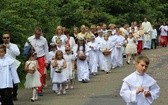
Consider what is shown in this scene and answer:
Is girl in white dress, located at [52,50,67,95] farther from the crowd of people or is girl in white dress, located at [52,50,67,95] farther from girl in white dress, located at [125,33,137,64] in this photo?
girl in white dress, located at [125,33,137,64]

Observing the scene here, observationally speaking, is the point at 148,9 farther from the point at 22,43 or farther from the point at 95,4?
the point at 22,43

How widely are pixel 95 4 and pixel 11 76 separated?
25.3m

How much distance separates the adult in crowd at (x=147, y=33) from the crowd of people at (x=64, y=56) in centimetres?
480

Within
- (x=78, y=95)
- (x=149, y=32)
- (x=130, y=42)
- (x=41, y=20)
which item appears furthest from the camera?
(x=149, y=32)

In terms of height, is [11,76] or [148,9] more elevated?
[148,9]

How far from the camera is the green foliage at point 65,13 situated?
1883cm

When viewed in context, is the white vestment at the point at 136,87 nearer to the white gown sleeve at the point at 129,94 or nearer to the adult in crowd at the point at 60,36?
the white gown sleeve at the point at 129,94

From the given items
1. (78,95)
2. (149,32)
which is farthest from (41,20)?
(149,32)

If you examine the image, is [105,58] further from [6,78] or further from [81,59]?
[6,78]

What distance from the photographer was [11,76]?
1187 centimetres

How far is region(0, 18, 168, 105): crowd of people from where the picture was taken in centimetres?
1352

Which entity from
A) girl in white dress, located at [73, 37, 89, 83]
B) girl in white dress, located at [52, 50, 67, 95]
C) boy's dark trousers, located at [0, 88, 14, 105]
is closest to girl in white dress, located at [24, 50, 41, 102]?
girl in white dress, located at [52, 50, 67, 95]

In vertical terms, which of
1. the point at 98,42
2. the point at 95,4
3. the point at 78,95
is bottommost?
the point at 78,95

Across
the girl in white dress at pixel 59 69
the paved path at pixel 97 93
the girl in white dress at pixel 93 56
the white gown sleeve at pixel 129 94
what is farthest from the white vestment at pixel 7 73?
the girl in white dress at pixel 93 56
